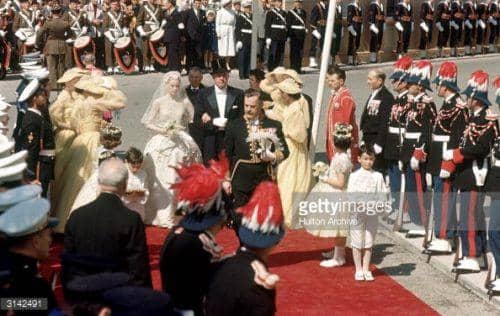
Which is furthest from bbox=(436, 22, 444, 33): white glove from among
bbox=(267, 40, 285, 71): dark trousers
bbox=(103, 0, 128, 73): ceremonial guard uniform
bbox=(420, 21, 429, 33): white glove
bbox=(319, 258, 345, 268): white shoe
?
bbox=(319, 258, 345, 268): white shoe

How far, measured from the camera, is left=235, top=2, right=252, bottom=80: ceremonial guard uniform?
80.0 feet

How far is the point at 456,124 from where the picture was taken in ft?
36.2

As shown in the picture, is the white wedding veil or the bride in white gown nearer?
the bride in white gown

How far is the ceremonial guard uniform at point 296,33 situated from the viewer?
25.0m

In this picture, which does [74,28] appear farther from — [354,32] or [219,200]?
[219,200]

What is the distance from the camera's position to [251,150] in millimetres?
10656

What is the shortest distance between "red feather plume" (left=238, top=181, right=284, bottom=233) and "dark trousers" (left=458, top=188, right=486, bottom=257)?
4813 millimetres

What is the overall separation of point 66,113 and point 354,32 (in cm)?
1579

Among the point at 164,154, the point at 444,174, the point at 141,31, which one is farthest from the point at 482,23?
the point at 444,174

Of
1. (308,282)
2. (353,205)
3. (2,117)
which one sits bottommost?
(308,282)

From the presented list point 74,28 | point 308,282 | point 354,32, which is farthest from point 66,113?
point 354,32

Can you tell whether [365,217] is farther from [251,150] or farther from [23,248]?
[23,248]

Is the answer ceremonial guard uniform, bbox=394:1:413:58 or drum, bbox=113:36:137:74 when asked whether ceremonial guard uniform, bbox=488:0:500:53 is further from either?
drum, bbox=113:36:137:74

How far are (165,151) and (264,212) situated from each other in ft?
21.3
